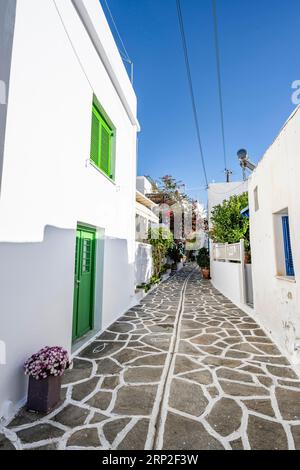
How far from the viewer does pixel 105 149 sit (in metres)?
8.90

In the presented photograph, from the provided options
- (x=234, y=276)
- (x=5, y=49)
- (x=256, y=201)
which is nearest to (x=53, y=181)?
(x=5, y=49)

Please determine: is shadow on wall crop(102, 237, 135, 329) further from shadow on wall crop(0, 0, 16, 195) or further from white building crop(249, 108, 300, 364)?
white building crop(249, 108, 300, 364)

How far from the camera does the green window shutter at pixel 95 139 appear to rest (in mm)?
7773

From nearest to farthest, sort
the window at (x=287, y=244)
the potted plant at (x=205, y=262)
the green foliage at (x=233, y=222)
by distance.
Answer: the window at (x=287, y=244) → the green foliage at (x=233, y=222) → the potted plant at (x=205, y=262)

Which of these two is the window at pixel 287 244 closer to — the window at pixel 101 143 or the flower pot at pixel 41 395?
the window at pixel 101 143

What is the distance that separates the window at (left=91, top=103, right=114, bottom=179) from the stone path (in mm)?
6160

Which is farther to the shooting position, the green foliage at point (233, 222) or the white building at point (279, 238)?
the green foliage at point (233, 222)

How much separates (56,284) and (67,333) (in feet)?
4.74

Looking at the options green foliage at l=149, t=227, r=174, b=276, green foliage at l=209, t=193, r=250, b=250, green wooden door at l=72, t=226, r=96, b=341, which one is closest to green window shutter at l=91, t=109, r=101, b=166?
green wooden door at l=72, t=226, r=96, b=341

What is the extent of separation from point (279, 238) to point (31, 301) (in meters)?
7.12

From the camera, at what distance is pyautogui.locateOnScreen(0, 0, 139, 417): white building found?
12.8 ft

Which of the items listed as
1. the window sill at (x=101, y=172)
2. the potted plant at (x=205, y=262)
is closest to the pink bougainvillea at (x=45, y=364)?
the window sill at (x=101, y=172)
